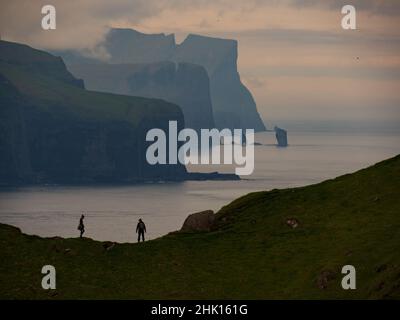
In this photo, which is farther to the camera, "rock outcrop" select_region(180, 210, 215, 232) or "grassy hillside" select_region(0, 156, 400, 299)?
"rock outcrop" select_region(180, 210, 215, 232)

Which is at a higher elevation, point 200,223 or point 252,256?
point 200,223

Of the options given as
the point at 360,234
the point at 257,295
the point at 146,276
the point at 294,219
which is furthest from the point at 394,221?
the point at 146,276

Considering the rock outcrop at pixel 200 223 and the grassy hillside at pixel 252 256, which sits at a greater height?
the rock outcrop at pixel 200 223

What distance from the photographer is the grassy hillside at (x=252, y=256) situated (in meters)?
59.8

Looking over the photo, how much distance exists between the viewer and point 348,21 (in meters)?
75.1

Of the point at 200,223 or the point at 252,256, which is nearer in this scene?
the point at 252,256

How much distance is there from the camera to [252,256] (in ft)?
217

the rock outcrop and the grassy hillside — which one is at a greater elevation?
the rock outcrop

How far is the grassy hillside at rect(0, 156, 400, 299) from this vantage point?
59844mm

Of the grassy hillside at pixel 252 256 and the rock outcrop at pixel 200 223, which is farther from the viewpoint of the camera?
the rock outcrop at pixel 200 223
